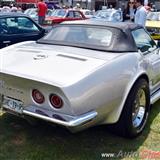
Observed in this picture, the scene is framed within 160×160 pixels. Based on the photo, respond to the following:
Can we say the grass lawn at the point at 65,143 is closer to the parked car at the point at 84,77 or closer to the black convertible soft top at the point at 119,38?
the parked car at the point at 84,77

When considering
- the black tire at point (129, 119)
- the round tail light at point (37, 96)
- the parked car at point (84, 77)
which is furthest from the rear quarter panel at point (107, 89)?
the round tail light at point (37, 96)

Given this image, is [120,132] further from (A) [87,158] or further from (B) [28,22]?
(B) [28,22]

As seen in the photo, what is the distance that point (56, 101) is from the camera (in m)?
3.31

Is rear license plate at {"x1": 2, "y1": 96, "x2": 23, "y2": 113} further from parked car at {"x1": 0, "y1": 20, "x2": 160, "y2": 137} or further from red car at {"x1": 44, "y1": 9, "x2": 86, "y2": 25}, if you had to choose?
red car at {"x1": 44, "y1": 9, "x2": 86, "y2": 25}

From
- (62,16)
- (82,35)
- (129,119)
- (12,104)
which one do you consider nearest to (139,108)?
(129,119)

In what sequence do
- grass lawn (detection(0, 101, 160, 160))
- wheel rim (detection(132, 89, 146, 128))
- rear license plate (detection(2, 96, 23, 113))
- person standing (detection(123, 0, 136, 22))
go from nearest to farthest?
1. rear license plate (detection(2, 96, 23, 113))
2. grass lawn (detection(0, 101, 160, 160))
3. wheel rim (detection(132, 89, 146, 128))
4. person standing (detection(123, 0, 136, 22))

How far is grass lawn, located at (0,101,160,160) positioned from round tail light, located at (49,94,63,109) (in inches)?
26.0

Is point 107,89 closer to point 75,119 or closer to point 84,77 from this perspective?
point 84,77

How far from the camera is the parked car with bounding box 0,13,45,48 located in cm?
730

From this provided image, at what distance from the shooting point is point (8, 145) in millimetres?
3838

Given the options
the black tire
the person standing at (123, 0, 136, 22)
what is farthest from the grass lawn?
the person standing at (123, 0, 136, 22)

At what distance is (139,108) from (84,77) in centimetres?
130

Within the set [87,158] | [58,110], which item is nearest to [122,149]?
[87,158]

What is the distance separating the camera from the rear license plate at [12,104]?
357 cm
